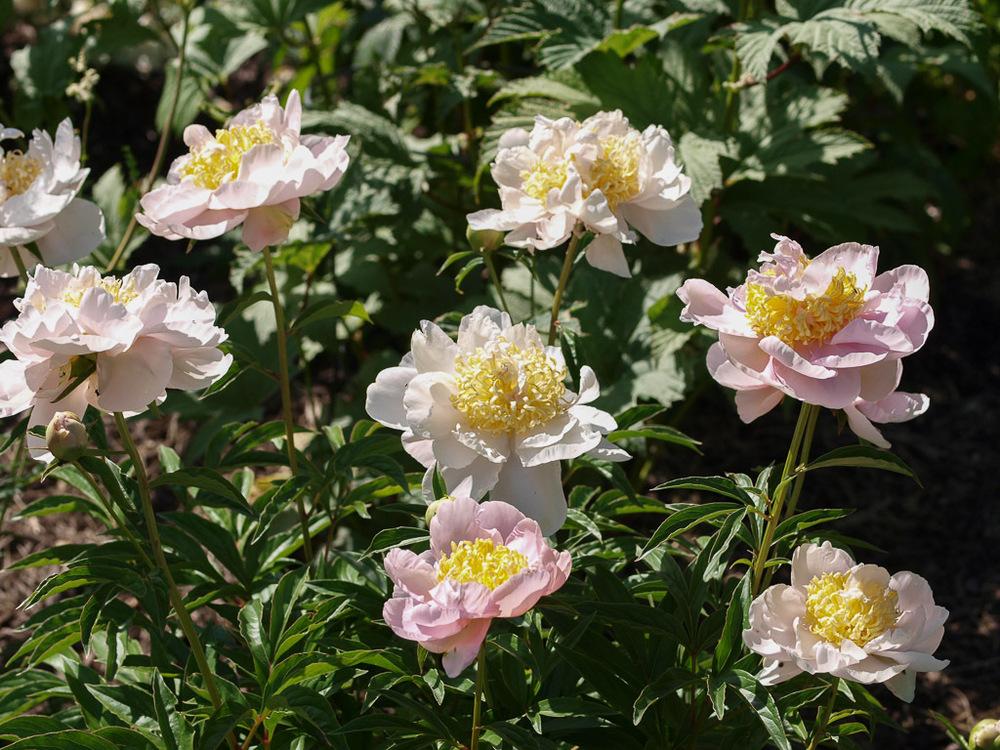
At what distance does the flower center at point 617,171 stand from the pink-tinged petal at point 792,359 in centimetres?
38

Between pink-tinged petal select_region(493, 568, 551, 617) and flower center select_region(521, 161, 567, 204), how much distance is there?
0.58 m

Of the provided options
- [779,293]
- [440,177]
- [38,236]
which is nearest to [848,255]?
[779,293]

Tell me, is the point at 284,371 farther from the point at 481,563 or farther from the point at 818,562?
the point at 818,562

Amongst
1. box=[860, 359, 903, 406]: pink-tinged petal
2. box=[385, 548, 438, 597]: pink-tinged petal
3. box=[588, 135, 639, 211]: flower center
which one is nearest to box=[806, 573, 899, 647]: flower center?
box=[860, 359, 903, 406]: pink-tinged petal

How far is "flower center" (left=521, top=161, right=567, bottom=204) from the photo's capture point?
1.51 metres

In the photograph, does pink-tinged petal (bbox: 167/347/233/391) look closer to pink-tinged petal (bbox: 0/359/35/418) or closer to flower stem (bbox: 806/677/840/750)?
pink-tinged petal (bbox: 0/359/35/418)

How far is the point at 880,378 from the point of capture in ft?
4.10

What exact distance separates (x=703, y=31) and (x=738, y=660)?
198 cm

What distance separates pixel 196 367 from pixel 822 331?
2.35 ft

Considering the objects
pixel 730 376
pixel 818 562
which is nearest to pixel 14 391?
pixel 730 376

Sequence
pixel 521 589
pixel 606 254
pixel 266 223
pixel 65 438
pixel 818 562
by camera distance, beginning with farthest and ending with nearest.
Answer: pixel 606 254 → pixel 266 223 → pixel 818 562 → pixel 65 438 → pixel 521 589

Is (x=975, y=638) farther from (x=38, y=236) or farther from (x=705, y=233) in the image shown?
(x=38, y=236)

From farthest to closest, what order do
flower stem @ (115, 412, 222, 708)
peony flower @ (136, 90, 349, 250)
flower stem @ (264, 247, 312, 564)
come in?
flower stem @ (264, 247, 312, 564)
peony flower @ (136, 90, 349, 250)
flower stem @ (115, 412, 222, 708)

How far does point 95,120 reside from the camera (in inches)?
154
